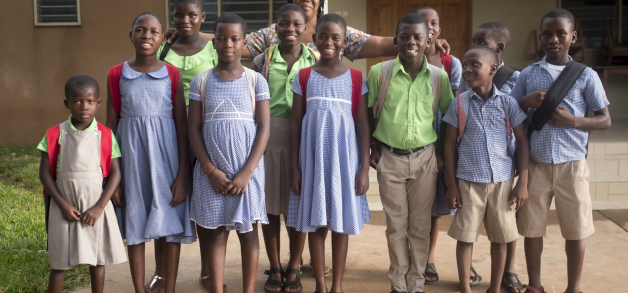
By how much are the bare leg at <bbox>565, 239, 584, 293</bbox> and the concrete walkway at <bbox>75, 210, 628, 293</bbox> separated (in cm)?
19

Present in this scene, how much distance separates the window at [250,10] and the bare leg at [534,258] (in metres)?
6.05

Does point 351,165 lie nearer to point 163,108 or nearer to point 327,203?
point 327,203

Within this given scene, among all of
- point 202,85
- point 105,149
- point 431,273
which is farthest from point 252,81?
point 431,273

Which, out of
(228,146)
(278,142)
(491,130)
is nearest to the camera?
(228,146)

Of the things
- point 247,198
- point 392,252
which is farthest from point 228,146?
point 392,252

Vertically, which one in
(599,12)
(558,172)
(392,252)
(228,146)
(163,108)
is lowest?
(392,252)

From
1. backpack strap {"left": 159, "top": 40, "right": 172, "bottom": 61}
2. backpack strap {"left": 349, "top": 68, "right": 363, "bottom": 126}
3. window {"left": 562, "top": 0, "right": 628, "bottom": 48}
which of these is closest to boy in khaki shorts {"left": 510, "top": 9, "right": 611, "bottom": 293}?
backpack strap {"left": 349, "top": 68, "right": 363, "bottom": 126}

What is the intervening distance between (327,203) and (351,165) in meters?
0.23

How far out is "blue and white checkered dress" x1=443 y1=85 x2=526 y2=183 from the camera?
2.73 meters

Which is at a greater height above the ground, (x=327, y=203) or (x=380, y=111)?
(x=380, y=111)

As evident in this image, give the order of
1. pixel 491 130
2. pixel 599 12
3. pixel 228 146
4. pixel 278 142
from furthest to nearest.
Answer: pixel 599 12
pixel 278 142
pixel 491 130
pixel 228 146

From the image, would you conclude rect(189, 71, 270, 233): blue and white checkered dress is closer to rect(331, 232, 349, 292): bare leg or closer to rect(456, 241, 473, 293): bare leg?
rect(331, 232, 349, 292): bare leg

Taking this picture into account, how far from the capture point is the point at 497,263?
281 cm

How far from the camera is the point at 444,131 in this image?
295 cm
